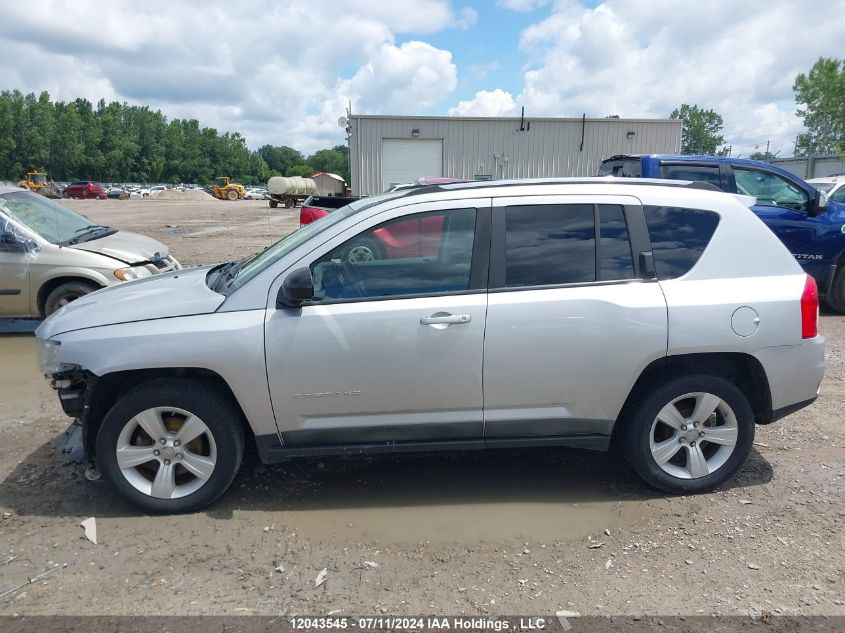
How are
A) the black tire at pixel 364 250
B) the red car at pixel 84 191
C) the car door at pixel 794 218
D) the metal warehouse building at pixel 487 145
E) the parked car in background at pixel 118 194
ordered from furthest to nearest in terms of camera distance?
the parked car in background at pixel 118 194, the red car at pixel 84 191, the metal warehouse building at pixel 487 145, the car door at pixel 794 218, the black tire at pixel 364 250

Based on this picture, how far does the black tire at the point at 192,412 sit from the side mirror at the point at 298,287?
2.33 ft

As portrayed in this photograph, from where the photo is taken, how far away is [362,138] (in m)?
21.7

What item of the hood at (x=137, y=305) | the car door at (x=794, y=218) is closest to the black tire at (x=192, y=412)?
the hood at (x=137, y=305)

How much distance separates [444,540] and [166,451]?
1.63 m

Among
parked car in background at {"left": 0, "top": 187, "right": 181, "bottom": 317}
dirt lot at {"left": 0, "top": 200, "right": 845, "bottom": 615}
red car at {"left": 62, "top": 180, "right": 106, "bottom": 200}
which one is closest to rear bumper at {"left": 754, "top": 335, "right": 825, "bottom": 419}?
dirt lot at {"left": 0, "top": 200, "right": 845, "bottom": 615}

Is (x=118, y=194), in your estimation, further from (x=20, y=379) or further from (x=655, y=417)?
(x=655, y=417)

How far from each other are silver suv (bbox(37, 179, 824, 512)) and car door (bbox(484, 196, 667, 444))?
0.01m

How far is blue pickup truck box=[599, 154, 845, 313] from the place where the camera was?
8.17m

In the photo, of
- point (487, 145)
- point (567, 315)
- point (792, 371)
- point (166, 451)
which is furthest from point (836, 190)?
point (487, 145)

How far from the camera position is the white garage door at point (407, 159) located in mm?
22094

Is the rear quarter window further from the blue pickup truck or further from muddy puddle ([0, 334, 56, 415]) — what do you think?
muddy puddle ([0, 334, 56, 415])

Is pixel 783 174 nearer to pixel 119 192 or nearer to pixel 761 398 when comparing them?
pixel 761 398

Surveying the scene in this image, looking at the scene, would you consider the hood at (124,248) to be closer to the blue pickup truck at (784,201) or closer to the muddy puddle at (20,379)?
the muddy puddle at (20,379)

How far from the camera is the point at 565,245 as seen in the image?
371cm
